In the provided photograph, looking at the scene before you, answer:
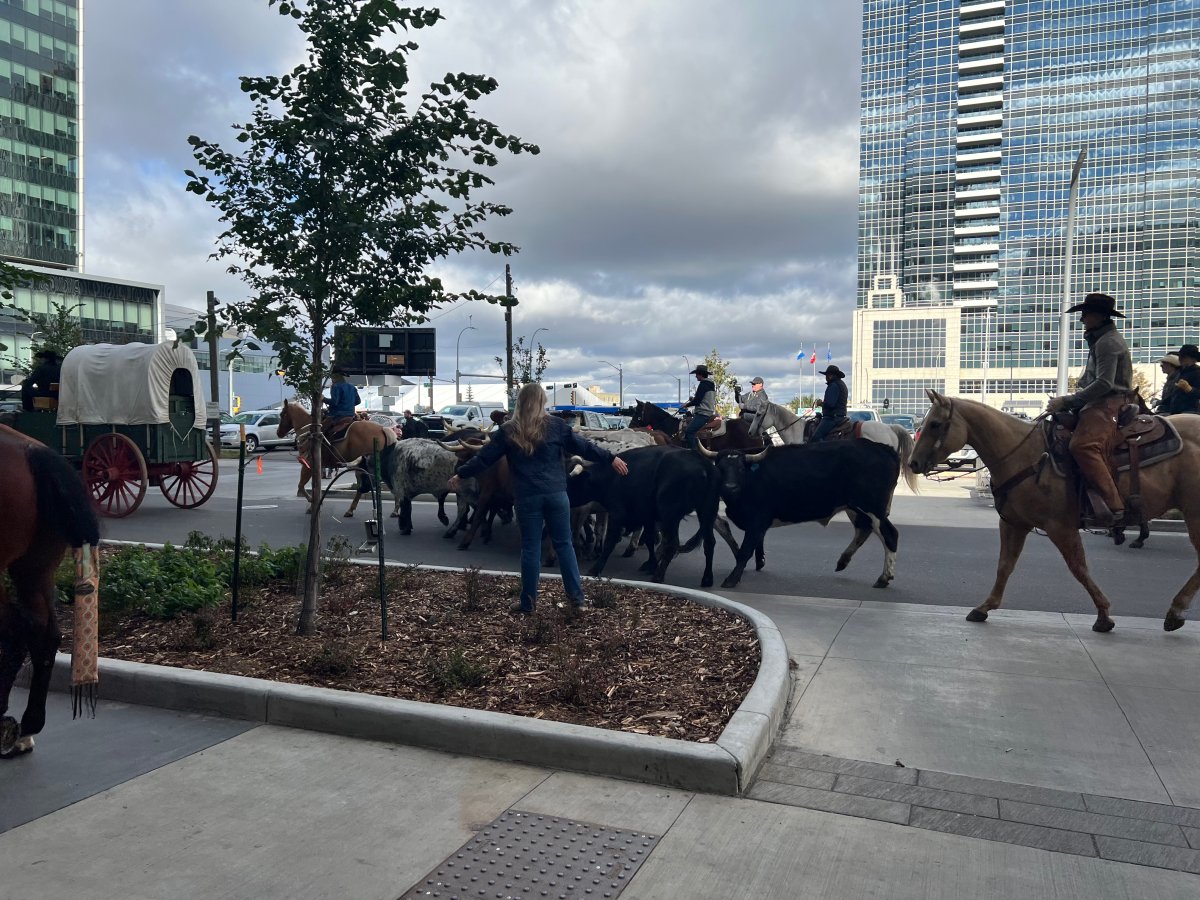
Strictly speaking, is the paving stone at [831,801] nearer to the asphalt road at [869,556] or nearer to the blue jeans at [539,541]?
the blue jeans at [539,541]

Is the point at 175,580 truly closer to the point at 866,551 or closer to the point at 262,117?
the point at 262,117

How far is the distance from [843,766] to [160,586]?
5540 mm

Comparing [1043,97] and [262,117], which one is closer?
[262,117]

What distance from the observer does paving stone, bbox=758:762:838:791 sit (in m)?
4.30

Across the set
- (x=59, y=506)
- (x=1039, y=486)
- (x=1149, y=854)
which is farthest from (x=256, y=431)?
(x=1149, y=854)

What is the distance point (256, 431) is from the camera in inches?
1658

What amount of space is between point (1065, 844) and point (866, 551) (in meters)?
8.43

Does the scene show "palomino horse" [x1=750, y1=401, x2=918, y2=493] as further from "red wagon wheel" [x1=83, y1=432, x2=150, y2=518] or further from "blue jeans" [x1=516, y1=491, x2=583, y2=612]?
"red wagon wheel" [x1=83, y1=432, x2=150, y2=518]

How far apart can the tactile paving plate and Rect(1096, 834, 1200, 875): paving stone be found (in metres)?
1.84

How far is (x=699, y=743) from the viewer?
14.4 feet

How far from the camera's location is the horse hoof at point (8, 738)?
4.48m

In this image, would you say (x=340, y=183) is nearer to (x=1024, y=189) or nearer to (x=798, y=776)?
(x=798, y=776)

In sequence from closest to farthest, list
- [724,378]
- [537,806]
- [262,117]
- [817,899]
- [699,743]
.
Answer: [817,899]
[537,806]
[699,743]
[262,117]
[724,378]

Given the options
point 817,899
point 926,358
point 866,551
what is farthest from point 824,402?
point 926,358
